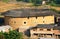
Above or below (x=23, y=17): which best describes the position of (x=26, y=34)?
below

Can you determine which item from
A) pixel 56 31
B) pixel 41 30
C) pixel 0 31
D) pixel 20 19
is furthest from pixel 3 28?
pixel 56 31

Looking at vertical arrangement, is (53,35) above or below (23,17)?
below

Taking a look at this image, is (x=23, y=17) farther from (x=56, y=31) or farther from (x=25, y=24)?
(x=56, y=31)

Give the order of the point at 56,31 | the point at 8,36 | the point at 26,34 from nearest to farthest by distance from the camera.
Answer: the point at 8,36 < the point at 56,31 < the point at 26,34

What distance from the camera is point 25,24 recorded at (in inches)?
1070

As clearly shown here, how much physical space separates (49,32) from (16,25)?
14.6ft

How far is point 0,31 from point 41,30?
442 centimetres

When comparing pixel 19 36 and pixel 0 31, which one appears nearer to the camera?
pixel 19 36

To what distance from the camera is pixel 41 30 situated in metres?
25.2

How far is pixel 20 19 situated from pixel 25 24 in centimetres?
83

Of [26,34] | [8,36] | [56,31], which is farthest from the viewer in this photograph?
[26,34]

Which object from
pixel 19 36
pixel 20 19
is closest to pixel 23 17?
pixel 20 19

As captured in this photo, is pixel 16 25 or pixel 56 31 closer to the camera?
pixel 56 31

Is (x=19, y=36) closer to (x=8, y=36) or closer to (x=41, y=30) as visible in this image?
(x=8, y=36)
